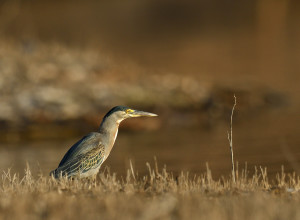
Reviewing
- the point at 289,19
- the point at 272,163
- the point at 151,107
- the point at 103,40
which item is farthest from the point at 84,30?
the point at 272,163

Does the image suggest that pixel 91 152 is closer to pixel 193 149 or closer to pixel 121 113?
pixel 121 113

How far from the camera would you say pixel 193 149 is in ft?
56.4

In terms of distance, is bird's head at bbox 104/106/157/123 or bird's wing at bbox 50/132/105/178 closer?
bird's wing at bbox 50/132/105/178

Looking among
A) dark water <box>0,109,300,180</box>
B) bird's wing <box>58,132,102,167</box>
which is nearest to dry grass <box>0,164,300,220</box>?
bird's wing <box>58,132,102,167</box>

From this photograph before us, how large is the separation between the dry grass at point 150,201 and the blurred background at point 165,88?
2117 millimetres

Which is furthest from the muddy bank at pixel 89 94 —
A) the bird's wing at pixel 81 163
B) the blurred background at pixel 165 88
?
the bird's wing at pixel 81 163

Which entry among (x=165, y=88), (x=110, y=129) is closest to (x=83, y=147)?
(x=110, y=129)

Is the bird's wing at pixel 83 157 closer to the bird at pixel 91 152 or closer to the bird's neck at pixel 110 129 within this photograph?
the bird at pixel 91 152

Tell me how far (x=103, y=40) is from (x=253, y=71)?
12.8 meters

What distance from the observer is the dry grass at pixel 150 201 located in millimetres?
6328

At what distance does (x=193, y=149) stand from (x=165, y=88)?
27.5 ft

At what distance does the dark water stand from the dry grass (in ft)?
16.3

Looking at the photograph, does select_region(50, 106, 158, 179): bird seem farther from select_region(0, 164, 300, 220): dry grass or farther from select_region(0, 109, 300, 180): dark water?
select_region(0, 109, 300, 180): dark water

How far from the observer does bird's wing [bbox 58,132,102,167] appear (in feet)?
33.3
